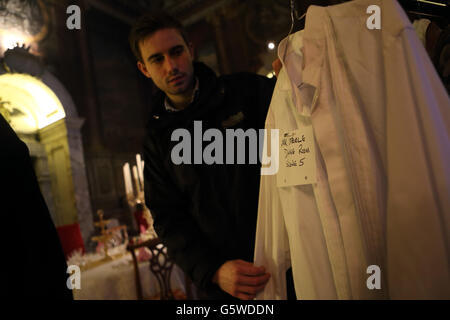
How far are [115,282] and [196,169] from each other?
5.52ft

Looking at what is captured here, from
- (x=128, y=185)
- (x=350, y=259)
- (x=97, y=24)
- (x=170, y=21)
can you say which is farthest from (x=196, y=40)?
(x=350, y=259)

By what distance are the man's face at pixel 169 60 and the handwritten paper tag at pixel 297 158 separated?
70 cm

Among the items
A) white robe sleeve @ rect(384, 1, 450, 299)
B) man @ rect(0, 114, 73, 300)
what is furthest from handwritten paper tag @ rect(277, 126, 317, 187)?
man @ rect(0, 114, 73, 300)

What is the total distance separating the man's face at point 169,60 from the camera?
4.35 ft

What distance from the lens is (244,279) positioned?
95 centimetres

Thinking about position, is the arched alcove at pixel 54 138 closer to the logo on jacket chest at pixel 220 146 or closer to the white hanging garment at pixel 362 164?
the logo on jacket chest at pixel 220 146

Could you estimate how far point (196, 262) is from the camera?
1152 millimetres

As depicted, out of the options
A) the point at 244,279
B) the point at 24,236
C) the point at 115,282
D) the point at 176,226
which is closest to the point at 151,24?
the point at 176,226

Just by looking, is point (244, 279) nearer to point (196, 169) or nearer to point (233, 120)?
point (196, 169)

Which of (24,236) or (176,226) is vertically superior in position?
(24,236)

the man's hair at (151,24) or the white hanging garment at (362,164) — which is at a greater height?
the man's hair at (151,24)

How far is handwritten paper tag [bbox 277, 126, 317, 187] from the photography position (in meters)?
0.80

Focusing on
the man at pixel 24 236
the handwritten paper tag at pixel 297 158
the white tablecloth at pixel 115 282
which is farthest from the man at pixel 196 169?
the white tablecloth at pixel 115 282

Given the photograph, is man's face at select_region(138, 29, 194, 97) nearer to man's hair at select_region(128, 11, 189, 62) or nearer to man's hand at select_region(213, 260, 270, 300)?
man's hair at select_region(128, 11, 189, 62)
